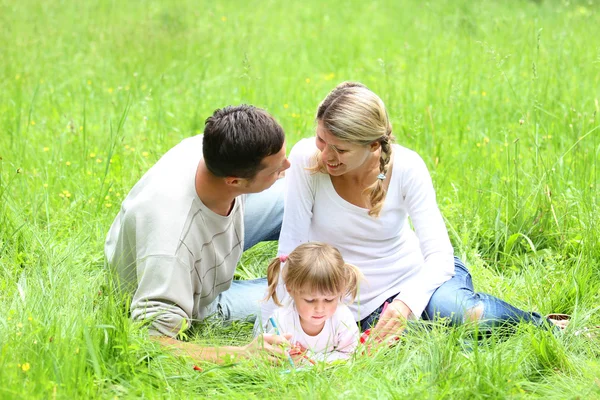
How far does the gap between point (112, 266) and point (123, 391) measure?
641 millimetres

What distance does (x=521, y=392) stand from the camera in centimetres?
246

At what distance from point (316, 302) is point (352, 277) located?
18cm

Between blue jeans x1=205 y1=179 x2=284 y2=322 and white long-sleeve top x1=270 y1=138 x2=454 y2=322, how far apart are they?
0.25 metres

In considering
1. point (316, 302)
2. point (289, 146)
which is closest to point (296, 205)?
point (316, 302)

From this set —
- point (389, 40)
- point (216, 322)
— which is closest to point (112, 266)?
point (216, 322)

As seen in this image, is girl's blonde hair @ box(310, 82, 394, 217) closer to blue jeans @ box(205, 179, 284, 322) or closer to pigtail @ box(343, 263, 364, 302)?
pigtail @ box(343, 263, 364, 302)

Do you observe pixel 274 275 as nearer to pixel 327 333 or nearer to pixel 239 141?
pixel 327 333

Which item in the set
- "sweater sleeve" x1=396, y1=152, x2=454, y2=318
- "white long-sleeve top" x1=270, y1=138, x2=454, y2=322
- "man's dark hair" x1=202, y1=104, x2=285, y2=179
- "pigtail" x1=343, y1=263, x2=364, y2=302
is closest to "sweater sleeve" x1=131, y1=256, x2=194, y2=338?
"man's dark hair" x1=202, y1=104, x2=285, y2=179

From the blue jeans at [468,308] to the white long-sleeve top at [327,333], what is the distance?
16 centimetres

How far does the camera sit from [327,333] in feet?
9.56

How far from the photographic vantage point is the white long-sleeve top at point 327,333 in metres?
2.90

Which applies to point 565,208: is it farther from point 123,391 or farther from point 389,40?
point 389,40

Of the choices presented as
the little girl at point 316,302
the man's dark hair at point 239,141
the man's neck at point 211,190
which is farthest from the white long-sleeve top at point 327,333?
the man's dark hair at point 239,141

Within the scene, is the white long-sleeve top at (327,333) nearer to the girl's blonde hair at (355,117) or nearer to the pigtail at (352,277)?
the pigtail at (352,277)
